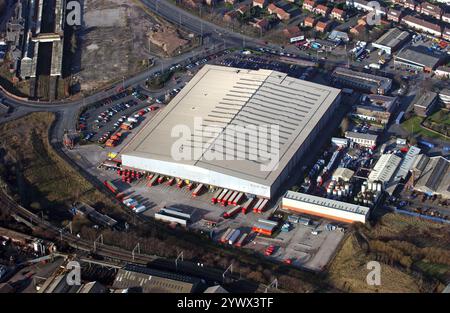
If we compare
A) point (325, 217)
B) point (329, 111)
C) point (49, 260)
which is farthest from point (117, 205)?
point (329, 111)

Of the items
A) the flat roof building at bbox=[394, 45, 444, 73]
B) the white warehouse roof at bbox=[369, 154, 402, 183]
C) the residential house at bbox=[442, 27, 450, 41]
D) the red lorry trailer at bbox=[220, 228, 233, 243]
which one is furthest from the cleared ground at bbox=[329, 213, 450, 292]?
the residential house at bbox=[442, 27, 450, 41]

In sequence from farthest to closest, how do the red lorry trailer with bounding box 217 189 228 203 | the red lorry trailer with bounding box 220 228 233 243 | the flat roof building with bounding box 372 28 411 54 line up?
the flat roof building with bounding box 372 28 411 54, the red lorry trailer with bounding box 217 189 228 203, the red lorry trailer with bounding box 220 228 233 243

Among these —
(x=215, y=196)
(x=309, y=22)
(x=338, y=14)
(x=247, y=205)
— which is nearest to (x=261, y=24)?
(x=309, y=22)

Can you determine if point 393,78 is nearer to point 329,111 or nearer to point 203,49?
point 329,111

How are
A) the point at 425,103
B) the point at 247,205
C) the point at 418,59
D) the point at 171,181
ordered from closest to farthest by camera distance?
the point at 247,205 < the point at 171,181 < the point at 425,103 < the point at 418,59

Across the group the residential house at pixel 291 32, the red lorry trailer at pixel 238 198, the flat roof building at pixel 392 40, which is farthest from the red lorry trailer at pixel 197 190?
the flat roof building at pixel 392 40

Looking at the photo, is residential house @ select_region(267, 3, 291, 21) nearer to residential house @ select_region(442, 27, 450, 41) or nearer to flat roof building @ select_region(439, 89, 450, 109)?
residential house @ select_region(442, 27, 450, 41)

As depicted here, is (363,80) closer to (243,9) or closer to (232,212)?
(243,9)
